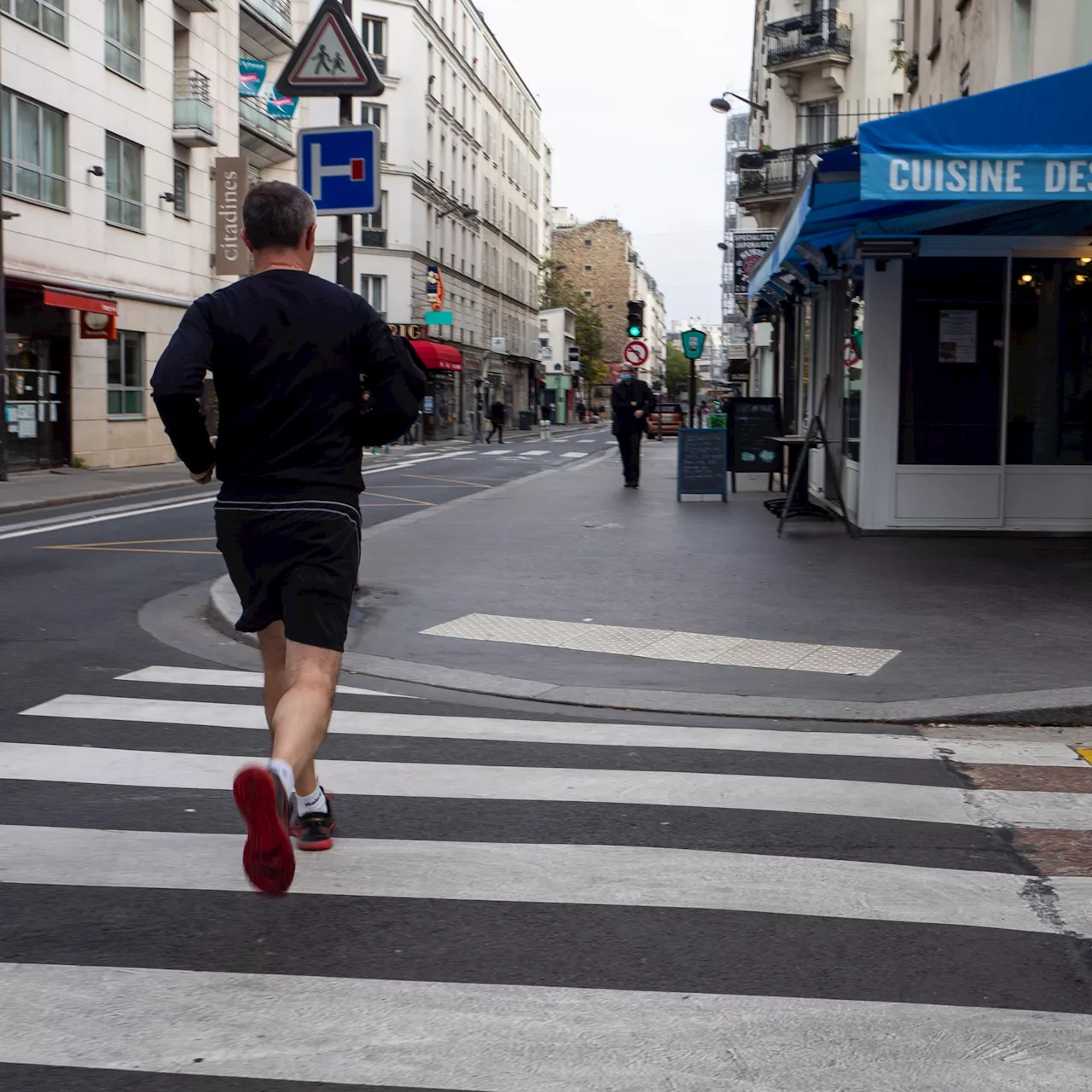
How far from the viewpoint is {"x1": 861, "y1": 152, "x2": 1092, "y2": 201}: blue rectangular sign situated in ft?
32.0

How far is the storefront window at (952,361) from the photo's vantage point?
517 inches

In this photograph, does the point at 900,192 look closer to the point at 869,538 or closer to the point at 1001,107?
the point at 1001,107

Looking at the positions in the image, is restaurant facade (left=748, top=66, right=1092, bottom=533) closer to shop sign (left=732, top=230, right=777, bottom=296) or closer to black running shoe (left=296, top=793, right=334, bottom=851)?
black running shoe (left=296, top=793, right=334, bottom=851)

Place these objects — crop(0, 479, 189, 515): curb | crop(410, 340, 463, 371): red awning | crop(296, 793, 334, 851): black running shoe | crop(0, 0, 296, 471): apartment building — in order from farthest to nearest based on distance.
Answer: crop(410, 340, 463, 371): red awning
crop(0, 0, 296, 471): apartment building
crop(0, 479, 189, 515): curb
crop(296, 793, 334, 851): black running shoe

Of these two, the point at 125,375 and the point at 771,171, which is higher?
the point at 771,171

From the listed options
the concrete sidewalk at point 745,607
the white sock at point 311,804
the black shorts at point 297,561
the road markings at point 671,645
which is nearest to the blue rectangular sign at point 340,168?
the concrete sidewalk at point 745,607

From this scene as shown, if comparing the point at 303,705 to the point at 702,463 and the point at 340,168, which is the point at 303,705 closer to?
the point at 340,168

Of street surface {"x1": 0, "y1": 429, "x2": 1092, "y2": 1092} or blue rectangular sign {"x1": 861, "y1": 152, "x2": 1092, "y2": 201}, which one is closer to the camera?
street surface {"x1": 0, "y1": 429, "x2": 1092, "y2": 1092}

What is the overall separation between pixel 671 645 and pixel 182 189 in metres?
27.5

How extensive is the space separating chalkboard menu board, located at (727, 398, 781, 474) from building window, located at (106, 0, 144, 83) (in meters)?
16.3

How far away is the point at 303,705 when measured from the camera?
153 inches

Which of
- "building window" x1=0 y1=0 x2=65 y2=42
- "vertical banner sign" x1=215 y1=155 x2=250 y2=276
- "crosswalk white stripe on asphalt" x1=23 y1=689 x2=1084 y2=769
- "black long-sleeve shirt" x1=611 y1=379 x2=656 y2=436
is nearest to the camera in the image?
"crosswalk white stripe on asphalt" x1=23 y1=689 x2=1084 y2=769

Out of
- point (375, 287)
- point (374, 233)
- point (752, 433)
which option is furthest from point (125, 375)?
point (374, 233)

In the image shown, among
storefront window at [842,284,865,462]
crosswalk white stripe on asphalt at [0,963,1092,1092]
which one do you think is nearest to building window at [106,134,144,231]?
storefront window at [842,284,865,462]
